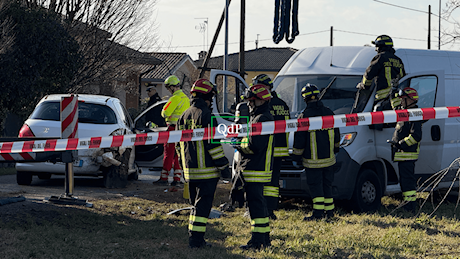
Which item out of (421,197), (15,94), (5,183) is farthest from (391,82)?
(15,94)

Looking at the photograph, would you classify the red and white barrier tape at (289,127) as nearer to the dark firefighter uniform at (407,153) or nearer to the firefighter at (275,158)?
the firefighter at (275,158)

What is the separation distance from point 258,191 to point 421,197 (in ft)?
17.6

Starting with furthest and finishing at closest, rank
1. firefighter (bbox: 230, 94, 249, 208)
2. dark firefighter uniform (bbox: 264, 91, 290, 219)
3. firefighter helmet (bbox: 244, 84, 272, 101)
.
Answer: dark firefighter uniform (bbox: 264, 91, 290, 219)
firefighter (bbox: 230, 94, 249, 208)
firefighter helmet (bbox: 244, 84, 272, 101)

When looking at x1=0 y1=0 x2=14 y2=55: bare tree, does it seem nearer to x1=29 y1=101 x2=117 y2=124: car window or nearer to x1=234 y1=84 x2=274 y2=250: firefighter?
x1=29 y1=101 x2=117 y2=124: car window

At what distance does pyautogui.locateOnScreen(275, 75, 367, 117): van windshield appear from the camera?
317 inches

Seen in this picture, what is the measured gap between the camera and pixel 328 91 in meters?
8.25

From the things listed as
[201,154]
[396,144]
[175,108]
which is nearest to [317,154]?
[396,144]

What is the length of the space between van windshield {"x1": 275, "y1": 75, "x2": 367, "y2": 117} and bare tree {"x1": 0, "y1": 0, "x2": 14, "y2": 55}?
26.2 ft

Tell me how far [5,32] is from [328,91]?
30.2ft

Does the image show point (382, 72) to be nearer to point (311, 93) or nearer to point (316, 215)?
point (311, 93)

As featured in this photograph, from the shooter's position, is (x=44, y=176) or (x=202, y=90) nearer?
(x=202, y=90)

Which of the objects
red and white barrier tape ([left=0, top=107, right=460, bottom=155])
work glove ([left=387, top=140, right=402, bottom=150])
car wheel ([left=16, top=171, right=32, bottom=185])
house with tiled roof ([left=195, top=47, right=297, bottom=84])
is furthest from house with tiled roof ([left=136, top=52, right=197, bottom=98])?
red and white barrier tape ([left=0, top=107, right=460, bottom=155])

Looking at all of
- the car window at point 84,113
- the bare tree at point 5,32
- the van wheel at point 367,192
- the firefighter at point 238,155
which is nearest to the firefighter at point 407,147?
the van wheel at point 367,192

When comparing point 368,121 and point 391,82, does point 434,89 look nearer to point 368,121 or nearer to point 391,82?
point 391,82
